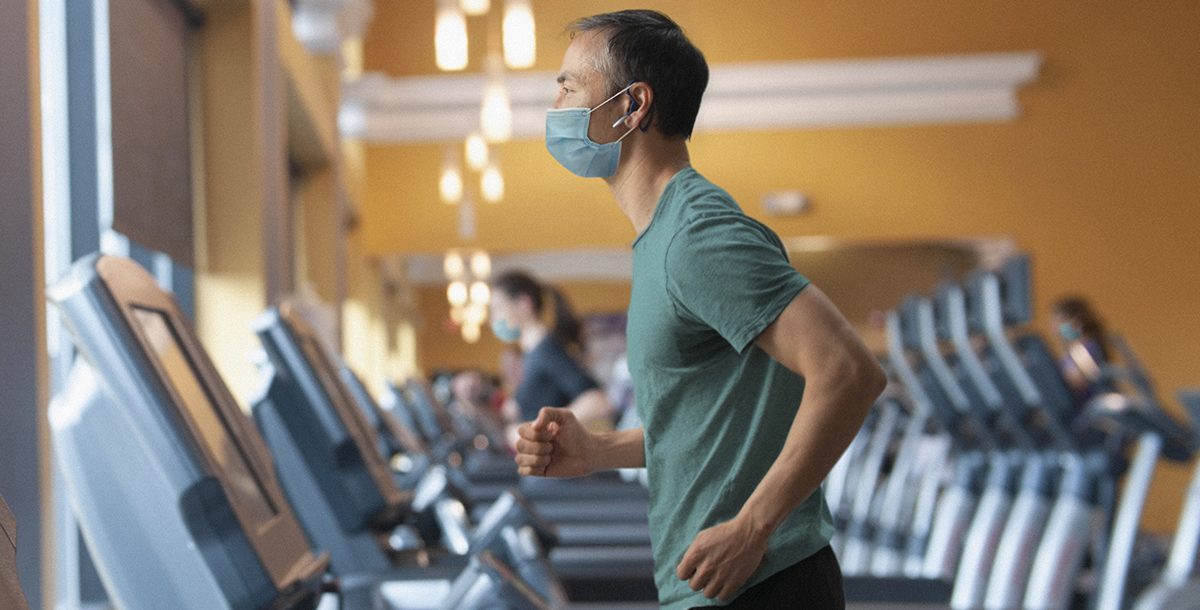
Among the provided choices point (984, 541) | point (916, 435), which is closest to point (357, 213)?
point (916, 435)

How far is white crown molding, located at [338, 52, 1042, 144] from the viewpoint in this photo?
9.31 meters

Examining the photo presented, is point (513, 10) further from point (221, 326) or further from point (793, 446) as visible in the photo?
point (793, 446)

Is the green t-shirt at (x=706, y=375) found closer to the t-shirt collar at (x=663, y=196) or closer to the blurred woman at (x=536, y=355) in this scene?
the t-shirt collar at (x=663, y=196)

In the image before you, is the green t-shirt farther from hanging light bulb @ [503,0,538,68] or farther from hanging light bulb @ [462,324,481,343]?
hanging light bulb @ [462,324,481,343]

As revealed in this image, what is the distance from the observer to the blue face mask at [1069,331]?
5.31 m

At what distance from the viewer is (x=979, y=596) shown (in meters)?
3.50

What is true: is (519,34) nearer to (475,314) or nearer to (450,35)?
(450,35)

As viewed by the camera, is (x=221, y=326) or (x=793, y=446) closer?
(x=793, y=446)

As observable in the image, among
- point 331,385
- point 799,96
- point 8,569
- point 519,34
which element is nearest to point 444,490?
point 331,385

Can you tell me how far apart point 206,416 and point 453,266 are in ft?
27.9

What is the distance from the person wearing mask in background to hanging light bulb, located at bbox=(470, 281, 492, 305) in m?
8.24

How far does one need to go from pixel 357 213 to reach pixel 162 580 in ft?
25.8

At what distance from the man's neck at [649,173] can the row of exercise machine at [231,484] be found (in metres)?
0.45

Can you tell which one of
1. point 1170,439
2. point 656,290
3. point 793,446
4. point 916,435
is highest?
point 656,290
